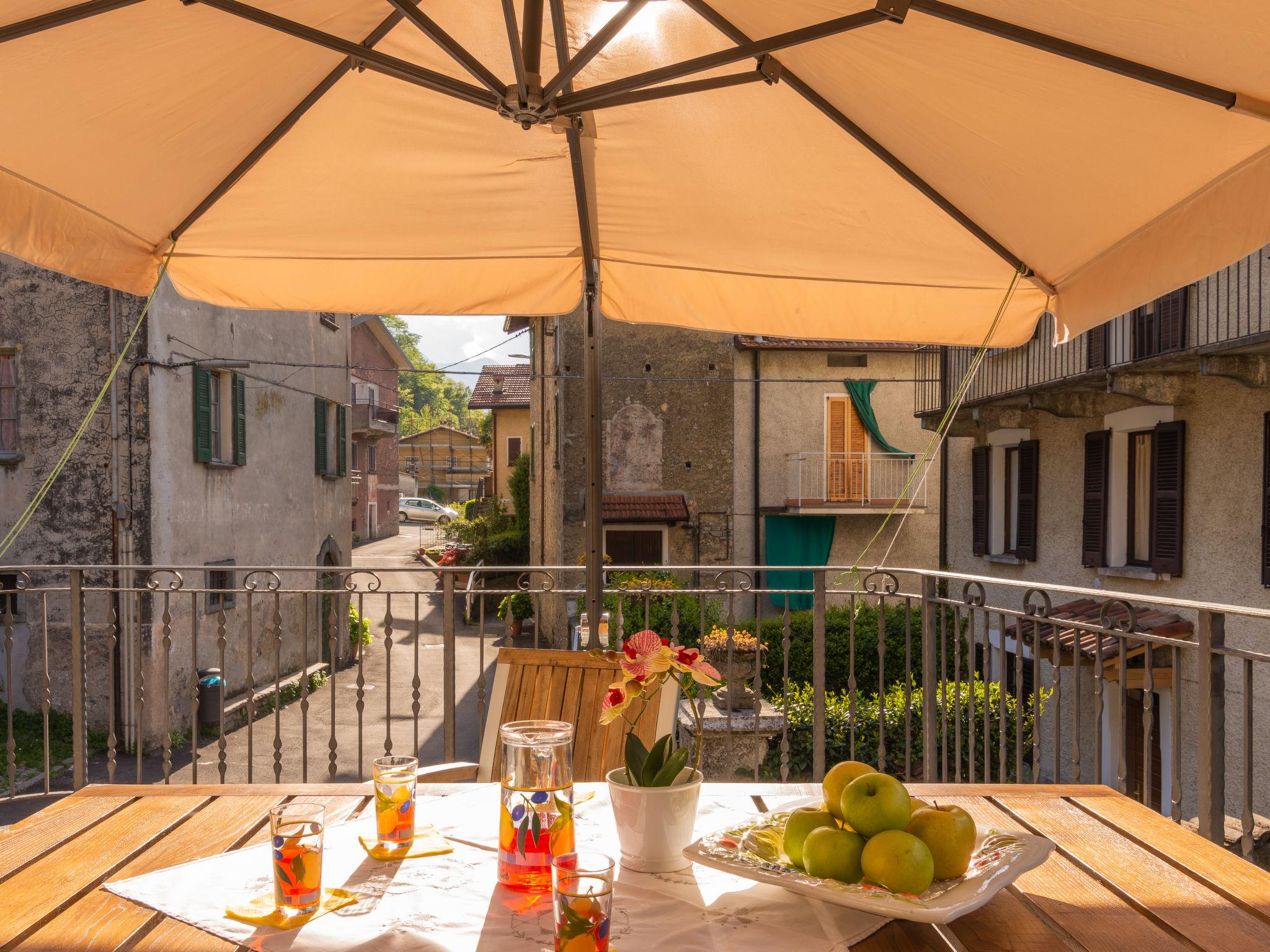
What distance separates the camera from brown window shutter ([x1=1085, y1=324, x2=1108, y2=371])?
11539mm

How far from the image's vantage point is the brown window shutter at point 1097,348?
37.9ft

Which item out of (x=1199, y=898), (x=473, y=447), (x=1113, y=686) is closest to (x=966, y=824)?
(x=1199, y=898)

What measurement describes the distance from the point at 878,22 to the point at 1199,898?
69.1 inches

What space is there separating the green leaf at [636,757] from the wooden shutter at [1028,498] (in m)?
13.4

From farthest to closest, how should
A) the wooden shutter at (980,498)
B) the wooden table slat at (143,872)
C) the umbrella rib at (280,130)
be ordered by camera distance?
1. the wooden shutter at (980,498)
2. the umbrella rib at (280,130)
3. the wooden table slat at (143,872)

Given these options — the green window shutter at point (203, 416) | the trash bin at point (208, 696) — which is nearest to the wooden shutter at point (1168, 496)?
the trash bin at point (208, 696)

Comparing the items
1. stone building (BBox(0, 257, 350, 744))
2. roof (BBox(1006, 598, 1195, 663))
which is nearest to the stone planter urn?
roof (BBox(1006, 598, 1195, 663))

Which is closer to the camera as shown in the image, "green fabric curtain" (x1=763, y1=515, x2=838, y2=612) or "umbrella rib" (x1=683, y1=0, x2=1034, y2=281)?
"umbrella rib" (x1=683, y1=0, x2=1034, y2=281)

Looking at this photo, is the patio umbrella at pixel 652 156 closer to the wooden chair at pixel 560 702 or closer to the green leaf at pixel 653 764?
the wooden chair at pixel 560 702

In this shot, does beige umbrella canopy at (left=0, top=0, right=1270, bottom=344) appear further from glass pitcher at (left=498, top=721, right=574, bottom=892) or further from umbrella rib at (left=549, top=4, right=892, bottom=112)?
glass pitcher at (left=498, top=721, right=574, bottom=892)

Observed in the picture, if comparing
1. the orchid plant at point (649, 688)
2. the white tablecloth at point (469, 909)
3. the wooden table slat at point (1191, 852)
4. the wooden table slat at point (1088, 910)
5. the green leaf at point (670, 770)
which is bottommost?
the wooden table slat at point (1191, 852)

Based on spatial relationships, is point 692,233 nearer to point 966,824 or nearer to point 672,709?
point 672,709

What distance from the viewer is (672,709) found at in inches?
88.0

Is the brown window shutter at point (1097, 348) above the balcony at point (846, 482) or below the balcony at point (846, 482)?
above
